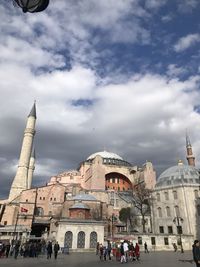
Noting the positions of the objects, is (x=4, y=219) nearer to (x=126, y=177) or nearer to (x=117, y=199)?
(x=117, y=199)

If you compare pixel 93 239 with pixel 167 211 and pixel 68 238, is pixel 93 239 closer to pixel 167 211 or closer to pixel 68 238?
pixel 68 238

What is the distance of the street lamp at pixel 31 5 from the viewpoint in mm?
2629

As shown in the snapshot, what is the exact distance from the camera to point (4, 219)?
43062mm

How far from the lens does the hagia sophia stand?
Result: 29.2 m

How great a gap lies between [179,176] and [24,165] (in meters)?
27.7

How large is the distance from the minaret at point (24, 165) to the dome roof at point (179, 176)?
2455 cm

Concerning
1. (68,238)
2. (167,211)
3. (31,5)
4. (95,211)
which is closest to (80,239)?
(68,238)

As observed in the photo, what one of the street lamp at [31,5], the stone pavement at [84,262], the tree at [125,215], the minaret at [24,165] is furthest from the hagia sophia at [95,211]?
the street lamp at [31,5]

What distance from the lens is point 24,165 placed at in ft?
148

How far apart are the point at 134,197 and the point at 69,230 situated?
2229cm

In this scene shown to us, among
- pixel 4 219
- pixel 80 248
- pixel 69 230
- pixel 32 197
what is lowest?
pixel 80 248

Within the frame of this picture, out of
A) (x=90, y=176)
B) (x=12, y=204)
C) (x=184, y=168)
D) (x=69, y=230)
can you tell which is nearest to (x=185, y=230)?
(x=184, y=168)

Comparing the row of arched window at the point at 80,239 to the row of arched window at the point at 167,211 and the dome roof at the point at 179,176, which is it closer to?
the row of arched window at the point at 167,211

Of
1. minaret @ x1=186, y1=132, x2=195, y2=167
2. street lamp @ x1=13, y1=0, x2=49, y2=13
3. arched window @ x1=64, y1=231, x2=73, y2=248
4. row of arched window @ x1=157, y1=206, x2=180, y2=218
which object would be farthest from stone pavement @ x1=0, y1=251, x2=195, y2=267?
minaret @ x1=186, y1=132, x2=195, y2=167
